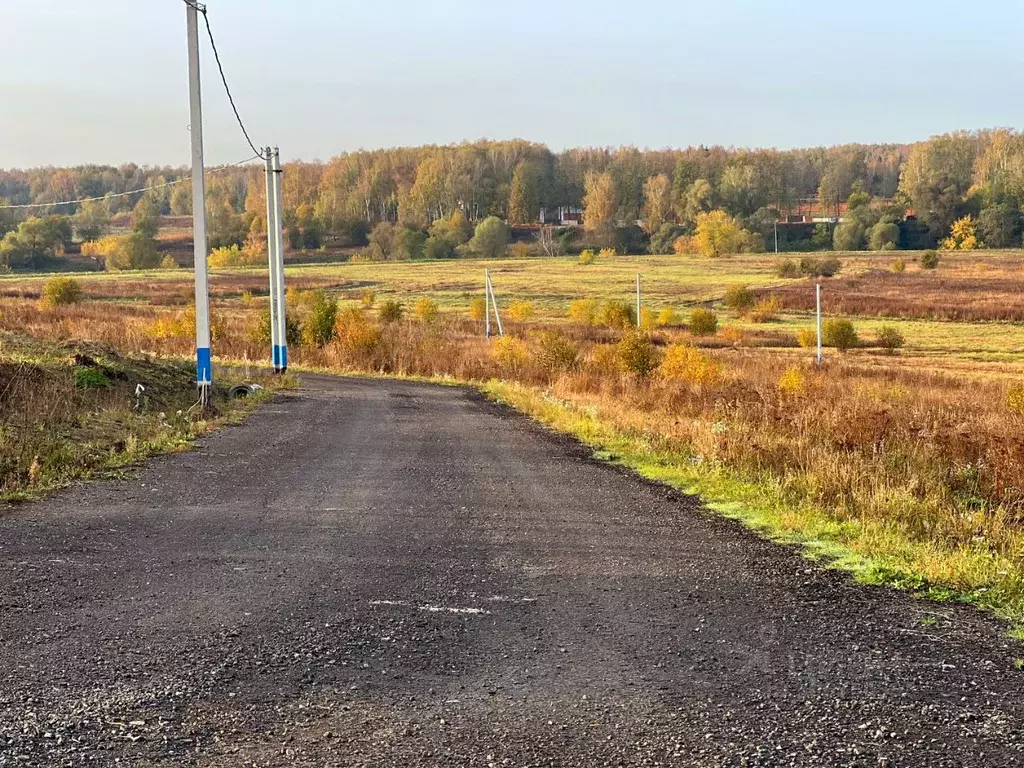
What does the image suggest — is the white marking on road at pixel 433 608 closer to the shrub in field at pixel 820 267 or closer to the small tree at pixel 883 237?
the shrub in field at pixel 820 267

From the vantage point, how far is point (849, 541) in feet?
23.9

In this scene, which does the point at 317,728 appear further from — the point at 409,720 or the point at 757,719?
the point at 757,719

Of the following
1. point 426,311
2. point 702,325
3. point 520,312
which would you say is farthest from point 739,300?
point 426,311

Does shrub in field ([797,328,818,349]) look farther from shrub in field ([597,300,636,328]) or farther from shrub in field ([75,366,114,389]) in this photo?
shrub in field ([75,366,114,389])

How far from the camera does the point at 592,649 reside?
482 cm

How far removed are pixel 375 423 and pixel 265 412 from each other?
→ 2.52 meters

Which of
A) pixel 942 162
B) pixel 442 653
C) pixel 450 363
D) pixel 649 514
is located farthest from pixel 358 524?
pixel 942 162

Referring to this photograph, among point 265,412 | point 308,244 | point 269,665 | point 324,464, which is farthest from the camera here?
point 308,244

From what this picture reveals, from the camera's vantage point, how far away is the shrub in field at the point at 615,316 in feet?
216

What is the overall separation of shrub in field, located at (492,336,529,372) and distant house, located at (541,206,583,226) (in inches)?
4556

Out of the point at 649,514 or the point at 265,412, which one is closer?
the point at 649,514

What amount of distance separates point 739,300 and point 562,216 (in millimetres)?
80275

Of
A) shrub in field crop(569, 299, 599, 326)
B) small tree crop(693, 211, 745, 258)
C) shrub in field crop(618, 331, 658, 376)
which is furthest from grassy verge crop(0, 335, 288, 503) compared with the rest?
small tree crop(693, 211, 745, 258)

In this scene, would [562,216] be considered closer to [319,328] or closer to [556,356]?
[319,328]
